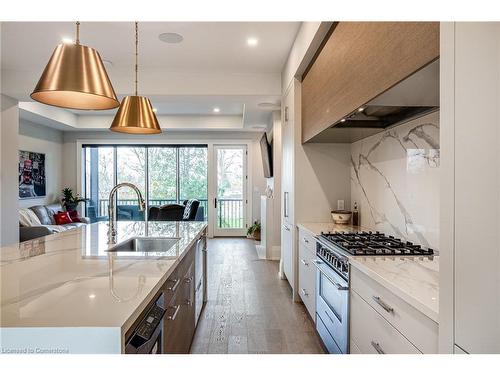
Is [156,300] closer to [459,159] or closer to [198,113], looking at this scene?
[459,159]

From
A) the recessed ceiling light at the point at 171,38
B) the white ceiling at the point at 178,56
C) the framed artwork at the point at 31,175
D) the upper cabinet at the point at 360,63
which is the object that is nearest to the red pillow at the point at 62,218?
the framed artwork at the point at 31,175

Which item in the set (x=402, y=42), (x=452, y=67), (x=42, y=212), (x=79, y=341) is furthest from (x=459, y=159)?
(x=42, y=212)

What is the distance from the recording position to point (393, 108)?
204 centimetres

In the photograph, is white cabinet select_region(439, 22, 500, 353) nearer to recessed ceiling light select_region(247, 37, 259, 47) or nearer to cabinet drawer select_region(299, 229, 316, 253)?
cabinet drawer select_region(299, 229, 316, 253)

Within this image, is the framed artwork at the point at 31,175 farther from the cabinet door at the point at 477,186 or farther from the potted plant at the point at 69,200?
the cabinet door at the point at 477,186

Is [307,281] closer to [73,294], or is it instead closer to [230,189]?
[73,294]

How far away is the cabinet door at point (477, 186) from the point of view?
2.53 ft

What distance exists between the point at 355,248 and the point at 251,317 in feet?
4.88

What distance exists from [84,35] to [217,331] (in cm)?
320

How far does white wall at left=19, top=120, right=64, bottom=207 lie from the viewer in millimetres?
6355

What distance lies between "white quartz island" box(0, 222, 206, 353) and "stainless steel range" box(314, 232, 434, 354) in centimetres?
94

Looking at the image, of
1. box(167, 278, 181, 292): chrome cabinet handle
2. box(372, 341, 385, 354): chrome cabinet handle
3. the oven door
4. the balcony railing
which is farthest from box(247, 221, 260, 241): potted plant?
box(372, 341, 385, 354): chrome cabinet handle

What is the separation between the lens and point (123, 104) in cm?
244

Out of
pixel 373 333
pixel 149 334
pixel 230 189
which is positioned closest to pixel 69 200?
pixel 230 189
